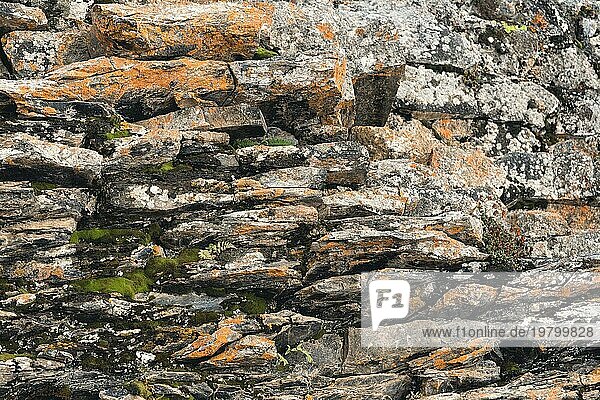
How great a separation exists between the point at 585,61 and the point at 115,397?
14466 millimetres

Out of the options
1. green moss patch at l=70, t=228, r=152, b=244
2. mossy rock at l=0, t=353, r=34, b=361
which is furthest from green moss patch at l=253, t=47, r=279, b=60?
mossy rock at l=0, t=353, r=34, b=361

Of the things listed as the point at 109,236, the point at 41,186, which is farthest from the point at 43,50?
the point at 109,236

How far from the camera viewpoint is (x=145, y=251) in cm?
1142

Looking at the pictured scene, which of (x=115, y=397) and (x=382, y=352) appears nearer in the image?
(x=115, y=397)

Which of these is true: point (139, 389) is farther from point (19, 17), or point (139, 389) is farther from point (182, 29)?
point (19, 17)

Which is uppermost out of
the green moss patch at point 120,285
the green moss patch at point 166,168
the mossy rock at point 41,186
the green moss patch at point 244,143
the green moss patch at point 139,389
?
the green moss patch at point 244,143

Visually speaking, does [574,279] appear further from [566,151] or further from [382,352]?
[566,151]

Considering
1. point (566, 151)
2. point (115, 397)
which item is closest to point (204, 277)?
point (115, 397)

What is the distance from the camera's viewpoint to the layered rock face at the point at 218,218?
10.8 m

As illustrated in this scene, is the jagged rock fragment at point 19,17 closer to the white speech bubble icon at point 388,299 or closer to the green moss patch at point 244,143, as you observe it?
the green moss patch at point 244,143

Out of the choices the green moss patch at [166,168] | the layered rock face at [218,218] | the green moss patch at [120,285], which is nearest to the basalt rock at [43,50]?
the layered rock face at [218,218]

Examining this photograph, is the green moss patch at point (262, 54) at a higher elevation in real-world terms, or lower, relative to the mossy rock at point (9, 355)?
higher

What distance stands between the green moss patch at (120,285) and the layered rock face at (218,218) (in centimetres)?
3

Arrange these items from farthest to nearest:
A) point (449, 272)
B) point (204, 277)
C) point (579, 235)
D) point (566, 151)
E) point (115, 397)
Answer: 1. point (566, 151)
2. point (579, 235)
3. point (449, 272)
4. point (204, 277)
5. point (115, 397)
